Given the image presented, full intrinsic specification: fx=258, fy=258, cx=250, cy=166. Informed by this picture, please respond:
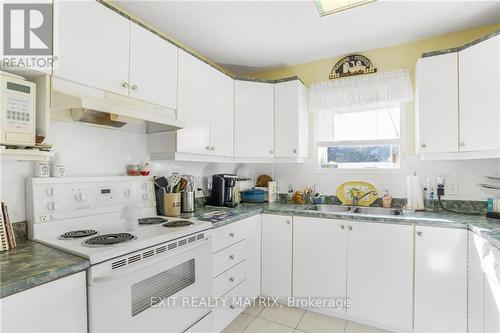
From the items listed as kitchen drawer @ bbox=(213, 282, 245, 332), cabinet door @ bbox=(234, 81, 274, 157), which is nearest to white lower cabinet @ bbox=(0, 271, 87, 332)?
kitchen drawer @ bbox=(213, 282, 245, 332)

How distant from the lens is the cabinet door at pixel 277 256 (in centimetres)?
227

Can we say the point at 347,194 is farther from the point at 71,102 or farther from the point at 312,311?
the point at 71,102

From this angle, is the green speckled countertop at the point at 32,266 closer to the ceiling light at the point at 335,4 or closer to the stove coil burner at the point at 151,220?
the stove coil burner at the point at 151,220

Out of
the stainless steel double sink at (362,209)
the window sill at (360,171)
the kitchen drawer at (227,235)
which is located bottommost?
the kitchen drawer at (227,235)

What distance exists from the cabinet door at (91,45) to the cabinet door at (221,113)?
82 cm

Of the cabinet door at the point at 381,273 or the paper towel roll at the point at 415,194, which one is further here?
the paper towel roll at the point at 415,194

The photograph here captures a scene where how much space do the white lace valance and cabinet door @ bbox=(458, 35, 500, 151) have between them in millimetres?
478

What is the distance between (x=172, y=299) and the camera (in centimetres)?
142

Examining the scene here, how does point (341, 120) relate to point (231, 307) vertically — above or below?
above

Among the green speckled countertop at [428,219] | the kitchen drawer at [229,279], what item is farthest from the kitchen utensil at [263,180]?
the kitchen drawer at [229,279]

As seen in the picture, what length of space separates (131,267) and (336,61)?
259 centimetres

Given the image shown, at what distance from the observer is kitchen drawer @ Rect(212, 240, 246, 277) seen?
6.07ft

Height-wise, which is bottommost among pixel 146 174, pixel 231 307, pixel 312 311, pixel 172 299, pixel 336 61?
pixel 312 311

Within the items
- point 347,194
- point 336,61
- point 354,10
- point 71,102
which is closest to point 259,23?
point 354,10
